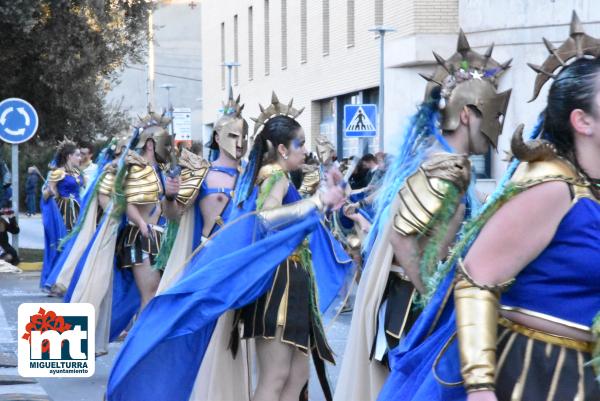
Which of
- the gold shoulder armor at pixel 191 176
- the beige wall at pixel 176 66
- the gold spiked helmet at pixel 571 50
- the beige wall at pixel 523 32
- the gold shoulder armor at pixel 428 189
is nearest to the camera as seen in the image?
the gold spiked helmet at pixel 571 50

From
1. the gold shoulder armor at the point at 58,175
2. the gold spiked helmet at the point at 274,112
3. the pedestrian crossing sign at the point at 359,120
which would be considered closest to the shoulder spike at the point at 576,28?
the gold spiked helmet at the point at 274,112

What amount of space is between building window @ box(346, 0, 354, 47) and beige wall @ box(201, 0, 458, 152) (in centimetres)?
12

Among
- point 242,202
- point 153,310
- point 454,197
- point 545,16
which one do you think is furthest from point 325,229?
point 545,16

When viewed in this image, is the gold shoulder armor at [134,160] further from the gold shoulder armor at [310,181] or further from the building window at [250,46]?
the building window at [250,46]

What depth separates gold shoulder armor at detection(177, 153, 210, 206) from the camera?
8.28 meters

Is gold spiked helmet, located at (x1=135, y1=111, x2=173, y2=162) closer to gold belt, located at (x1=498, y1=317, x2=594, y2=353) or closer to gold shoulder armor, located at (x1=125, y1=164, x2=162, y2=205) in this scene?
gold shoulder armor, located at (x1=125, y1=164, x2=162, y2=205)

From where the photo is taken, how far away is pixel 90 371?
32.5ft

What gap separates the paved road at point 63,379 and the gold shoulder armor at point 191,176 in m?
1.43

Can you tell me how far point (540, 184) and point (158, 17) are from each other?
59486 millimetres

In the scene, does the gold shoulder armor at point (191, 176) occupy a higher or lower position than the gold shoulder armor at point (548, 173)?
lower

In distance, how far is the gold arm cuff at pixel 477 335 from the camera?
3.26 m

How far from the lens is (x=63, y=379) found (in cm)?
977

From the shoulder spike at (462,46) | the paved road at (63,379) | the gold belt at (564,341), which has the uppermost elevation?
the shoulder spike at (462,46)

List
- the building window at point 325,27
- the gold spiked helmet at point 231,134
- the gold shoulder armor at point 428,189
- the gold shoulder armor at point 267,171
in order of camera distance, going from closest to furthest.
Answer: the gold shoulder armor at point 428,189, the gold shoulder armor at point 267,171, the gold spiked helmet at point 231,134, the building window at point 325,27
